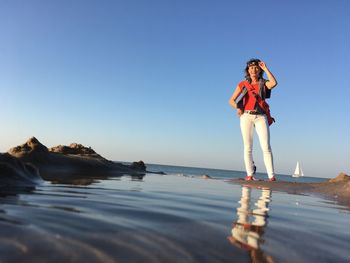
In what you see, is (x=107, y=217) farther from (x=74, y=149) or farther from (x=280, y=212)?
(x=74, y=149)

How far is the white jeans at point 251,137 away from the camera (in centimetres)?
830

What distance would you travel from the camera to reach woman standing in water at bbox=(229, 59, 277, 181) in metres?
8.34

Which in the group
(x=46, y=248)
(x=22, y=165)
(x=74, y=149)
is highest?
(x=74, y=149)

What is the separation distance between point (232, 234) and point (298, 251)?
16.4 inches

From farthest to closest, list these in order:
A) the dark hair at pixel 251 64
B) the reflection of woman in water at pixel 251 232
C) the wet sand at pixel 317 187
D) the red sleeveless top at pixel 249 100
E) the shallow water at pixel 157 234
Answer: the dark hair at pixel 251 64, the red sleeveless top at pixel 249 100, the wet sand at pixel 317 187, the reflection of woman in water at pixel 251 232, the shallow water at pixel 157 234

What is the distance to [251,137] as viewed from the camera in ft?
28.0

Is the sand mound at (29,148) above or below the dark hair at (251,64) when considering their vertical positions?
below

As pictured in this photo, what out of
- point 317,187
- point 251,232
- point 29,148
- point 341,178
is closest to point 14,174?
point 251,232

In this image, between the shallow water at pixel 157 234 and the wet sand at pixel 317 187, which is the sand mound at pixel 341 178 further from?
the shallow water at pixel 157 234

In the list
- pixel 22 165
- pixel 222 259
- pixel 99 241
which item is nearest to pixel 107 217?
pixel 99 241

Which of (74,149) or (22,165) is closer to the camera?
(22,165)

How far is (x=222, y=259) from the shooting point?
168 centimetres

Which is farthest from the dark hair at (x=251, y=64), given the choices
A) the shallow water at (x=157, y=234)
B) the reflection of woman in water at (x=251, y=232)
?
the shallow water at (x=157, y=234)

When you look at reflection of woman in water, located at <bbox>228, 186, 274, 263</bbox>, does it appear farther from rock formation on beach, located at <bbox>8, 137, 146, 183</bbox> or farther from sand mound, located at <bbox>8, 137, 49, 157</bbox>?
sand mound, located at <bbox>8, 137, 49, 157</bbox>
